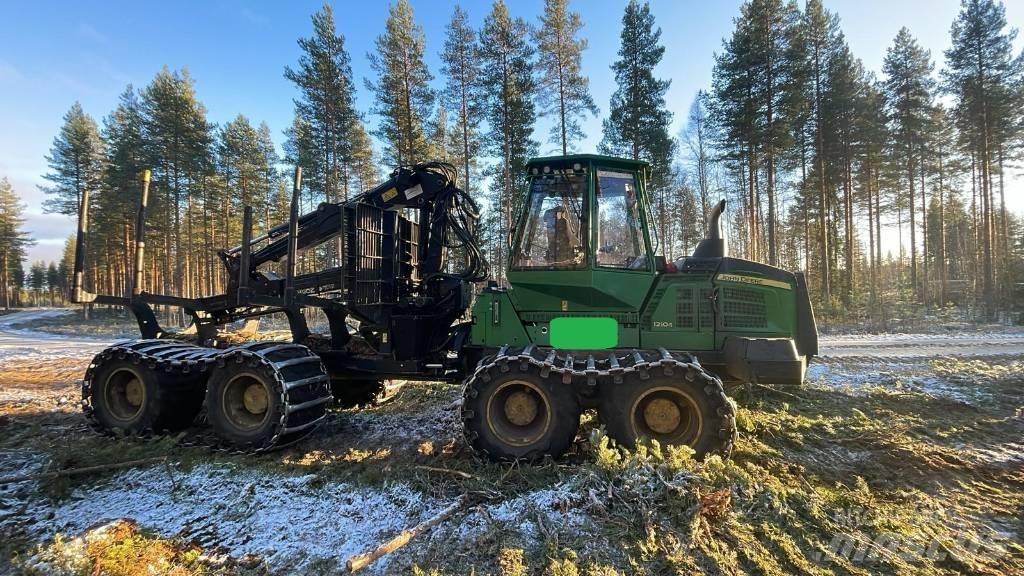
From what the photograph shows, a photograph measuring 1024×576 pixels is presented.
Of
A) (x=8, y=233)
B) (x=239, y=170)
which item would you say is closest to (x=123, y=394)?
(x=239, y=170)

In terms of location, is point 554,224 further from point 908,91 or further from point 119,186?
point 119,186

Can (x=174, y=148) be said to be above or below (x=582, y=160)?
above

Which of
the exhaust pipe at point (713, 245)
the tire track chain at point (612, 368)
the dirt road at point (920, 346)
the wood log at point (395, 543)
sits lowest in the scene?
the wood log at point (395, 543)

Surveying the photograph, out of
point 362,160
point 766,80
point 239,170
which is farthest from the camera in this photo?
point 239,170

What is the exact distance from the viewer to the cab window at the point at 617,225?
4.79 m

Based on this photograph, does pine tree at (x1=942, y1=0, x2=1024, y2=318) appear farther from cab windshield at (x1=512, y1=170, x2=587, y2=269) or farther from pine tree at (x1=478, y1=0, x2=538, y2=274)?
cab windshield at (x1=512, y1=170, x2=587, y2=269)

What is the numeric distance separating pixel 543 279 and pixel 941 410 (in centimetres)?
608

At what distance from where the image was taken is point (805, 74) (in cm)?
1812

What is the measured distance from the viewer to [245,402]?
494cm

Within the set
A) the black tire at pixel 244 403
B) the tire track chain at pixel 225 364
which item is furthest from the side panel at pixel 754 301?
the black tire at pixel 244 403

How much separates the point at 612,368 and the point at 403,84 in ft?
64.2

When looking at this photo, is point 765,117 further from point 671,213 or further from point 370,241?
point 370,241

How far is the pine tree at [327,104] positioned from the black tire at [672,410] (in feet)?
65.0

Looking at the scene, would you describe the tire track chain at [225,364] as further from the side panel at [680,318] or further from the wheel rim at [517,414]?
the side panel at [680,318]
